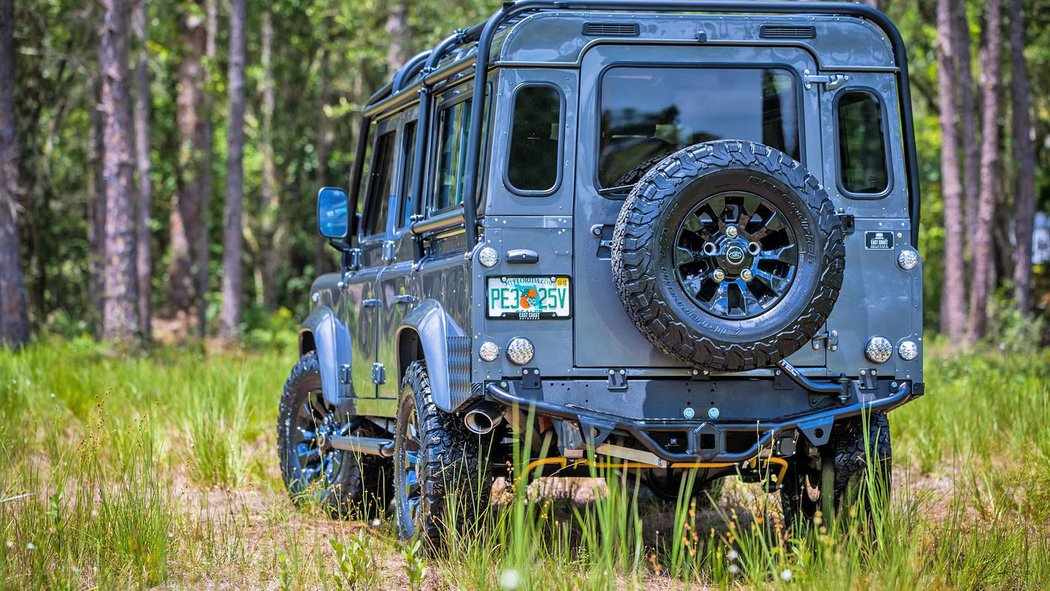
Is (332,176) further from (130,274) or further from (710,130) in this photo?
(710,130)

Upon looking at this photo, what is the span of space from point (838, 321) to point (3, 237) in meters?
13.7

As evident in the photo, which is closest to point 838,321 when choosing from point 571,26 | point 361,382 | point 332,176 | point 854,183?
point 854,183

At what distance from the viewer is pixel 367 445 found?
304 inches

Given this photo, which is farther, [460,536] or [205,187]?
[205,187]

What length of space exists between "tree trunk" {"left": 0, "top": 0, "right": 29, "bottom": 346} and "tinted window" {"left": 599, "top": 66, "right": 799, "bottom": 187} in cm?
1259

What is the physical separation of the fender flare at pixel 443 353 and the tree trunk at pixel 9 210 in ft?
39.1

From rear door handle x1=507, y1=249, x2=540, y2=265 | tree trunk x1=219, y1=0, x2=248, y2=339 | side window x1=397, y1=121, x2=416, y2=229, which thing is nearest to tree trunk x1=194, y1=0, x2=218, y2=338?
tree trunk x1=219, y1=0, x2=248, y2=339

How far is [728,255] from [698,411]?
0.75 metres

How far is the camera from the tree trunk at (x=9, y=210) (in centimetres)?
1714

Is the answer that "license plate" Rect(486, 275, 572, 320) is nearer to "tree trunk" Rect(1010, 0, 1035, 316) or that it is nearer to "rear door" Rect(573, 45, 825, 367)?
"rear door" Rect(573, 45, 825, 367)

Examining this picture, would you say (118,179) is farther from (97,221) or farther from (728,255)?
(728,255)

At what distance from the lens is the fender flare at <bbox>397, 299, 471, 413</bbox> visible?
6.14m

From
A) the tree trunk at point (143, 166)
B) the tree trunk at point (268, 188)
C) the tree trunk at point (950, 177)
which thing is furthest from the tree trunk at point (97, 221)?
the tree trunk at point (950, 177)

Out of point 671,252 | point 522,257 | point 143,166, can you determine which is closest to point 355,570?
point 522,257
